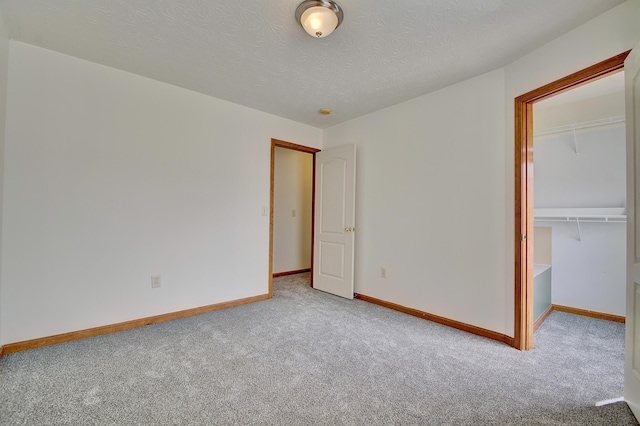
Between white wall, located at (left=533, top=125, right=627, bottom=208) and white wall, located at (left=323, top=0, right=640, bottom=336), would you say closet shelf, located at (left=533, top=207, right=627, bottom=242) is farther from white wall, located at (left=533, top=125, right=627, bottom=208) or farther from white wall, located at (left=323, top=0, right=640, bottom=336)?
white wall, located at (left=323, top=0, right=640, bottom=336)

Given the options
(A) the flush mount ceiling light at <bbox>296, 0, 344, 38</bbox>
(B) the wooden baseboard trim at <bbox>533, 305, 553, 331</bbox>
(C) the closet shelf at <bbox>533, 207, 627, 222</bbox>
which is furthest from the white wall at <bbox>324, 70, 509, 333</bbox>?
(A) the flush mount ceiling light at <bbox>296, 0, 344, 38</bbox>

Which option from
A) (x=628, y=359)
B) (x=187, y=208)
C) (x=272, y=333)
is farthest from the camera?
(x=187, y=208)

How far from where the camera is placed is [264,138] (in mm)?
3500

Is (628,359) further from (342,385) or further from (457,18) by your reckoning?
(457,18)

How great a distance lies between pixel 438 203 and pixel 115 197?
9.93ft

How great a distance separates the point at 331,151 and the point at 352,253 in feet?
4.61

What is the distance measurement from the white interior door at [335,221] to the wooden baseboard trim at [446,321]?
15.2 inches

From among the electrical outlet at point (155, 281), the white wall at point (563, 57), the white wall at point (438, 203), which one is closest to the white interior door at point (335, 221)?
the white wall at point (438, 203)

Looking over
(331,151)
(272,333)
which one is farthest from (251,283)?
(331,151)

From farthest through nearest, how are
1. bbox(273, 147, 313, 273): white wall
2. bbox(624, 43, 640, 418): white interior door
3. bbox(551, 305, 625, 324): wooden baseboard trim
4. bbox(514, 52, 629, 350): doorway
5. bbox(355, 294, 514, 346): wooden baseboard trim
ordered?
bbox(273, 147, 313, 273): white wall
bbox(551, 305, 625, 324): wooden baseboard trim
bbox(355, 294, 514, 346): wooden baseboard trim
bbox(514, 52, 629, 350): doorway
bbox(624, 43, 640, 418): white interior door

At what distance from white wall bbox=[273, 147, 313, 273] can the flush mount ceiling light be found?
3071 mm

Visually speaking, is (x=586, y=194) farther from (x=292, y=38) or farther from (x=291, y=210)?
(x=291, y=210)

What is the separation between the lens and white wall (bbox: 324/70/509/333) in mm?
2424

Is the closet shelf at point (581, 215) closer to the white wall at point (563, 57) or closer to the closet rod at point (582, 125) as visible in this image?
the closet rod at point (582, 125)
